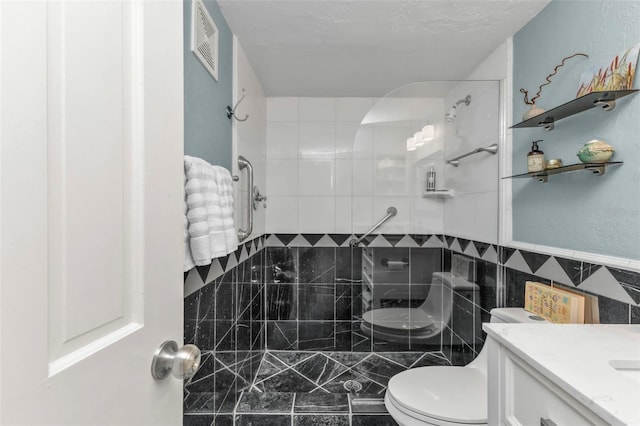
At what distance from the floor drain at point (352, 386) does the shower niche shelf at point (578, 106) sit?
1637 mm

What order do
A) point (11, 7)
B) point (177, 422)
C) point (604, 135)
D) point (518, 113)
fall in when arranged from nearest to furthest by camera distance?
point (11, 7) → point (177, 422) → point (604, 135) → point (518, 113)

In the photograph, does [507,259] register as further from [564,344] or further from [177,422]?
[177,422]

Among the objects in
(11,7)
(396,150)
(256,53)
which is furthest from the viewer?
(396,150)

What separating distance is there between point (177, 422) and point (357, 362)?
1.62 m

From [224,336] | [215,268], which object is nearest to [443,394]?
[224,336]

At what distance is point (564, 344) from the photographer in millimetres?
710

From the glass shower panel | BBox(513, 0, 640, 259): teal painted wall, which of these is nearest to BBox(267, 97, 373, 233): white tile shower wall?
the glass shower panel

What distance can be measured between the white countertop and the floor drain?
1.23m

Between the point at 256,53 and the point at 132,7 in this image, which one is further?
the point at 256,53

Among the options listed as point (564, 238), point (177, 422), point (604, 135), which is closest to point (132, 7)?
point (177, 422)

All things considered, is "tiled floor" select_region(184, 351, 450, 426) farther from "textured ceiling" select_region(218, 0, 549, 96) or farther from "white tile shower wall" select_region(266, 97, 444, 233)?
"textured ceiling" select_region(218, 0, 549, 96)

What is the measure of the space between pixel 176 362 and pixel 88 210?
0.32 m

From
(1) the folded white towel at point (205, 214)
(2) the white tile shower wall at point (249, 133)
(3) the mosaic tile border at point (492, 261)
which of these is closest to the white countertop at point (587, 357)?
(3) the mosaic tile border at point (492, 261)

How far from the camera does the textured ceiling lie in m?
1.33
